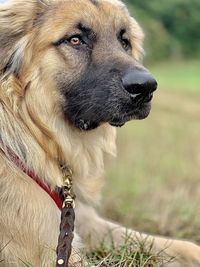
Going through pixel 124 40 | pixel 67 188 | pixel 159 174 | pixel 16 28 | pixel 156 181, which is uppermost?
pixel 159 174

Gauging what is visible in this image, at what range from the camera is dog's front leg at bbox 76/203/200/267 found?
4059 mm

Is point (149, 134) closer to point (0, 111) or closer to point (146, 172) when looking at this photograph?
point (146, 172)

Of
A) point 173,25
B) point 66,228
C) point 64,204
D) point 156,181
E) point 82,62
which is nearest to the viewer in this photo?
point 66,228

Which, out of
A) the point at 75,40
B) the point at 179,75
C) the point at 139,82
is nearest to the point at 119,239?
the point at 139,82

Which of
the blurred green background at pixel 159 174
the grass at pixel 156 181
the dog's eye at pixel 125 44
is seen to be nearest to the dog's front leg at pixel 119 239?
the grass at pixel 156 181

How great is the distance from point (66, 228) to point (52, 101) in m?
0.86

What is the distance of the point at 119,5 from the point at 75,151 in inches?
42.3

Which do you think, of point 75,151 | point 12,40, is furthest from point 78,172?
point 12,40

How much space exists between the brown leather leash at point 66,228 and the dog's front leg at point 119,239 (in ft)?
2.06

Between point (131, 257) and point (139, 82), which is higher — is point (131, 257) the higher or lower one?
the lower one

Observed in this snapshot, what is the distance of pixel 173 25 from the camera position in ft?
168

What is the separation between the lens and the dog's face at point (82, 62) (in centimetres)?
376

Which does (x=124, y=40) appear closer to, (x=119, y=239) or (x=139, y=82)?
(x=139, y=82)

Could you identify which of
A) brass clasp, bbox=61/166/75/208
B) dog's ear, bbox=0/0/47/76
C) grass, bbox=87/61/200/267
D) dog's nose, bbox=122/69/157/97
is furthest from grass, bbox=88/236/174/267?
dog's ear, bbox=0/0/47/76
